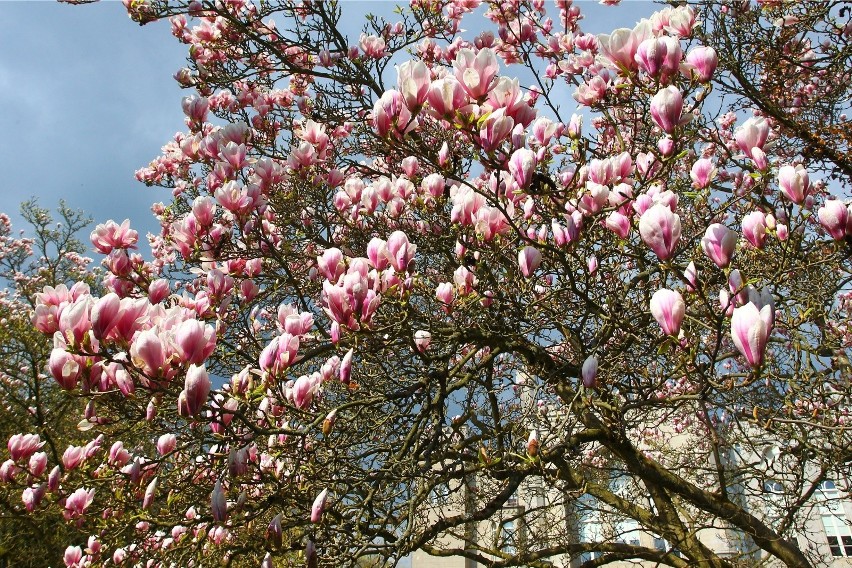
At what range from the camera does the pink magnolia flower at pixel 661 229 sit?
1504 millimetres

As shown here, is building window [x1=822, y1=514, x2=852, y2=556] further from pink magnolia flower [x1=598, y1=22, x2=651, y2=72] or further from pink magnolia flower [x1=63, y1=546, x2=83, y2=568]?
pink magnolia flower [x1=63, y1=546, x2=83, y2=568]

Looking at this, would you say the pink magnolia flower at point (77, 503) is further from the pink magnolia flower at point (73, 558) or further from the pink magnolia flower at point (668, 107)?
the pink magnolia flower at point (668, 107)

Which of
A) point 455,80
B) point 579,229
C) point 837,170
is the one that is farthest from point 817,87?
point 455,80

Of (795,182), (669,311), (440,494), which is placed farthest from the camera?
(440,494)

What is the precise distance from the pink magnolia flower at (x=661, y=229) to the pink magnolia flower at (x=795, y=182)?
61cm

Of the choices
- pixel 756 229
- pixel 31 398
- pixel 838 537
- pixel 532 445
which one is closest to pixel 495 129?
pixel 756 229

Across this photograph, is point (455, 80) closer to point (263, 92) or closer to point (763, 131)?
point (763, 131)

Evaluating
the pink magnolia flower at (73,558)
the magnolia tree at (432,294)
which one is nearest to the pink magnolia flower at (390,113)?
the magnolia tree at (432,294)

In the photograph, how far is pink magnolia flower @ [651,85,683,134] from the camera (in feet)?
5.32

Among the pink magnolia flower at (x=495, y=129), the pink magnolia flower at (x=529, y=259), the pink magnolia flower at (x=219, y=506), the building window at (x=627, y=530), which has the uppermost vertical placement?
the pink magnolia flower at (x=495, y=129)

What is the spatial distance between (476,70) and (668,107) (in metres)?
Result: 0.62

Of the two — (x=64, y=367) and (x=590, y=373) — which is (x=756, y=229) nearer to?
(x=590, y=373)

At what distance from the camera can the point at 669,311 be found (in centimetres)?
145

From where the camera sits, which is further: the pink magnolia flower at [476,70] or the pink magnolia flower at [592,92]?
the pink magnolia flower at [592,92]
